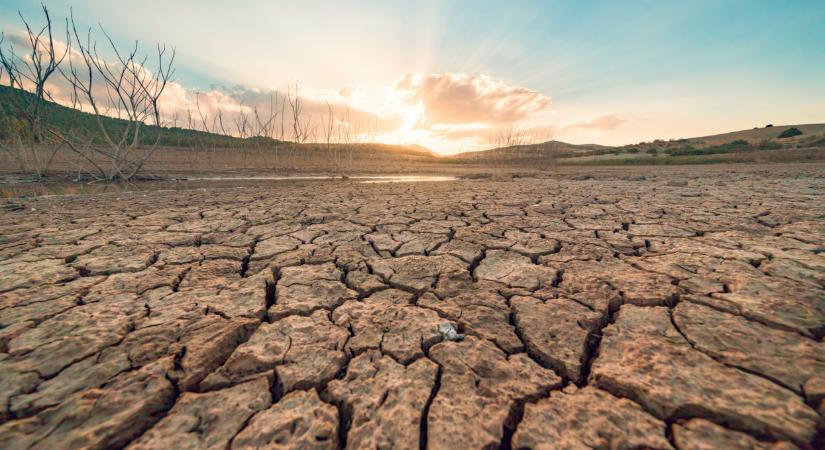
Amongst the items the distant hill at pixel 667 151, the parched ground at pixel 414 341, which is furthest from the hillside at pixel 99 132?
the distant hill at pixel 667 151

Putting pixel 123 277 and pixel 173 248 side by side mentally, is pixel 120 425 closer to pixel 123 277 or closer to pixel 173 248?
pixel 123 277

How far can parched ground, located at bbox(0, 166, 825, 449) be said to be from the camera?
0.88m

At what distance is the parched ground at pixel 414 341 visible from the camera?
88 centimetres

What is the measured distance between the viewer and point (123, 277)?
6.13ft

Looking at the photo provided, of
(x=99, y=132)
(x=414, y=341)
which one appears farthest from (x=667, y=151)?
(x=99, y=132)

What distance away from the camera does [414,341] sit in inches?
51.7

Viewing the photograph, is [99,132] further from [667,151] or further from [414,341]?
[667,151]

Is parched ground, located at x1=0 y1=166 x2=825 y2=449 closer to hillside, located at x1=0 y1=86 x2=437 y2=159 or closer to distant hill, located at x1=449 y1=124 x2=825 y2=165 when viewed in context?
hillside, located at x1=0 y1=86 x2=437 y2=159

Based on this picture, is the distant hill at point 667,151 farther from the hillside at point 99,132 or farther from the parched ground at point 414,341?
the parched ground at point 414,341

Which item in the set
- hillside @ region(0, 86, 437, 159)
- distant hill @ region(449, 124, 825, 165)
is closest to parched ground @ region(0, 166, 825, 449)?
hillside @ region(0, 86, 437, 159)

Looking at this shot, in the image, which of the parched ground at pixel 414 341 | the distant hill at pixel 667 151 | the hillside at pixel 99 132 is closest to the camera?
the parched ground at pixel 414 341

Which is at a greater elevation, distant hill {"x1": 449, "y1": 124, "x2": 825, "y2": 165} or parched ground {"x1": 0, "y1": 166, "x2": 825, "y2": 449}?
distant hill {"x1": 449, "y1": 124, "x2": 825, "y2": 165}

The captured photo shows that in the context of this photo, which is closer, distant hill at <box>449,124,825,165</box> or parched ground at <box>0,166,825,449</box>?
parched ground at <box>0,166,825,449</box>

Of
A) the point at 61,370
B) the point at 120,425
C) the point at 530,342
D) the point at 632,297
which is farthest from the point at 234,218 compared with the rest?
the point at 632,297
